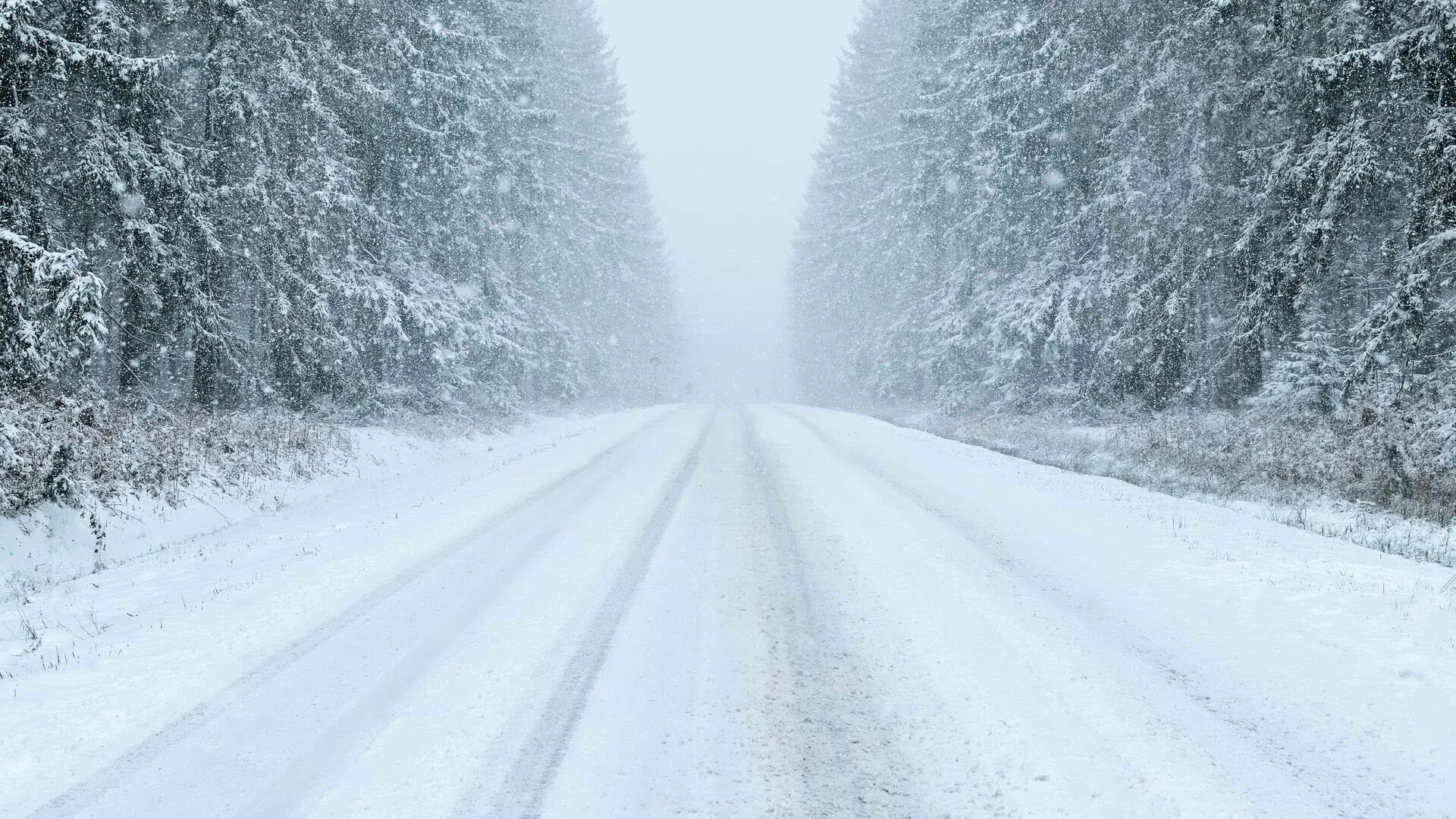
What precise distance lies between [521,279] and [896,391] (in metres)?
17.1

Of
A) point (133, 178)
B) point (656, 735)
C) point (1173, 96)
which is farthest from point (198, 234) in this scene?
point (1173, 96)

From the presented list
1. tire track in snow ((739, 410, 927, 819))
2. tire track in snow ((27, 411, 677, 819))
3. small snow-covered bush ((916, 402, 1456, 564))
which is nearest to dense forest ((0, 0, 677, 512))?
tire track in snow ((27, 411, 677, 819))

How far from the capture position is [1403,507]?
8.11 m

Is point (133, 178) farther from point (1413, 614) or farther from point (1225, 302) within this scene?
point (1225, 302)

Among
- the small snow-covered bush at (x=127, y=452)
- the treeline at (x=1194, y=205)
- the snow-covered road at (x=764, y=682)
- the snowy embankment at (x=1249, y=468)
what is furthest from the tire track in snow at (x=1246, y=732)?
the small snow-covered bush at (x=127, y=452)

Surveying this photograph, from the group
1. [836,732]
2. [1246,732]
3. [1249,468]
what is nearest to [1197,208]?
[1249,468]

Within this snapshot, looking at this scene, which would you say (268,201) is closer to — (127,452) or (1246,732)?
(127,452)

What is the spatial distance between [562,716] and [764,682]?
1.08 metres

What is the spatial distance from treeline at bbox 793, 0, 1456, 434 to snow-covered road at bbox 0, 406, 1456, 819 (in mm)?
6672

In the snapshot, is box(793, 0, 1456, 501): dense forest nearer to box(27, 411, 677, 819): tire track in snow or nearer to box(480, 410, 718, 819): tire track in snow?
box(480, 410, 718, 819): tire track in snow

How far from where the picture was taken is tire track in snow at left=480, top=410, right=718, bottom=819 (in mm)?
2928

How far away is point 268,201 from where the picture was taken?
42.8 feet

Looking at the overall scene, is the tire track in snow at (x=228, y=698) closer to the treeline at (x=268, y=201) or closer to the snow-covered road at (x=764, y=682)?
the snow-covered road at (x=764, y=682)

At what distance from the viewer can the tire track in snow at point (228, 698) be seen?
301cm
